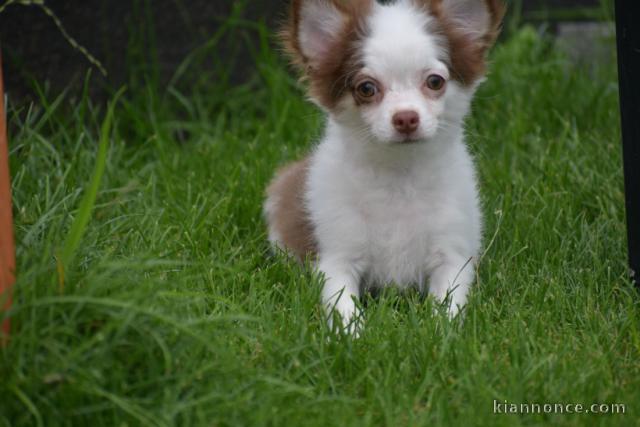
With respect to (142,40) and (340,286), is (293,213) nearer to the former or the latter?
(340,286)

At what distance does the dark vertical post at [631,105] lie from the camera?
3289 millimetres

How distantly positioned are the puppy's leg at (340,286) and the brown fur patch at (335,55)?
0.60m

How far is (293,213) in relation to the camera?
3.88m

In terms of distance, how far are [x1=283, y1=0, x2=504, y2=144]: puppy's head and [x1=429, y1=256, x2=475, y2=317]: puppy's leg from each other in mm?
516

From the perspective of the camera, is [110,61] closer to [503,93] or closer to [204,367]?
[503,93]

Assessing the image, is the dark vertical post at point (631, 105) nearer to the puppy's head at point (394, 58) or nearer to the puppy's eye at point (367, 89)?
the puppy's head at point (394, 58)

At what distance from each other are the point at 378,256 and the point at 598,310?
2.70 feet

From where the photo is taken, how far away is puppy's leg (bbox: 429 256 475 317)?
11.6 ft

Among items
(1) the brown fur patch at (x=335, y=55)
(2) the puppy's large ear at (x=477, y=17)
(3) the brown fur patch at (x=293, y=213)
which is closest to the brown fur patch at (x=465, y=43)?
(2) the puppy's large ear at (x=477, y=17)

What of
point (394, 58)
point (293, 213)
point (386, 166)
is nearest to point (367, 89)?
point (394, 58)

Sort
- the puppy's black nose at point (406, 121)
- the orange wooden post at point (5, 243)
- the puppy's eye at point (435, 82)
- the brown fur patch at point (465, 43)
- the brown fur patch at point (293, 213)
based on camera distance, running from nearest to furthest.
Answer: the orange wooden post at point (5, 243), the puppy's black nose at point (406, 121), the puppy's eye at point (435, 82), the brown fur patch at point (465, 43), the brown fur patch at point (293, 213)

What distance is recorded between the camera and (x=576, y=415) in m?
2.65

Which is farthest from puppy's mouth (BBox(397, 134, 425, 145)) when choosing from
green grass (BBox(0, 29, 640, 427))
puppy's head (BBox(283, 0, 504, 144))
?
green grass (BBox(0, 29, 640, 427))

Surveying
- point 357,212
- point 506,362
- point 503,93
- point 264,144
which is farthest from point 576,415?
point 503,93
